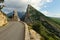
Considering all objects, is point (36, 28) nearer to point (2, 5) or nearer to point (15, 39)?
point (2, 5)

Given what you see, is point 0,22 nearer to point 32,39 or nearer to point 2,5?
point 2,5

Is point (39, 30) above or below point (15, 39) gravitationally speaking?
below

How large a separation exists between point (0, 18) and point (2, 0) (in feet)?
20.8

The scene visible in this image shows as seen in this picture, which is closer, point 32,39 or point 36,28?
point 32,39

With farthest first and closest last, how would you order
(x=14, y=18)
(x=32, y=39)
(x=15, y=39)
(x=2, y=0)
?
(x=14, y=18) < (x=2, y=0) < (x=32, y=39) < (x=15, y=39)

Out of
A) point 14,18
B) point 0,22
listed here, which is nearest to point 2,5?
point 0,22

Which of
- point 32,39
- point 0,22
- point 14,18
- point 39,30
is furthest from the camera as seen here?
point 14,18

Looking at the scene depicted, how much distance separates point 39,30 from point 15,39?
2936cm

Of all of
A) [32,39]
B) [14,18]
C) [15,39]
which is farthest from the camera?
[14,18]

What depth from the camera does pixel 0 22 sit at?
66812 mm

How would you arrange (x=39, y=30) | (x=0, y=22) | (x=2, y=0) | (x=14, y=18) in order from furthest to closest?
(x=14, y=18), (x=2, y=0), (x=0, y=22), (x=39, y=30)

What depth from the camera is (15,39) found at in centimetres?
3269

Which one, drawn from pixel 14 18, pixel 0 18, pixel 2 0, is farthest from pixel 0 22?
pixel 14 18

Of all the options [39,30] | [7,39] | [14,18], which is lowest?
[14,18]
